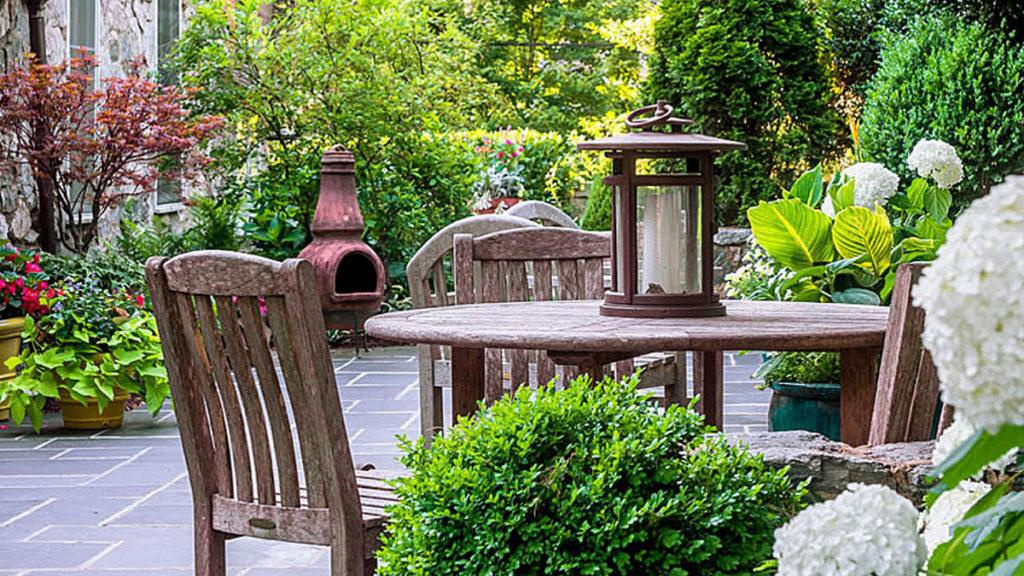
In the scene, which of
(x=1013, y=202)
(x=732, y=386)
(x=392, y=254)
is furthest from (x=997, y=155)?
(x=1013, y=202)

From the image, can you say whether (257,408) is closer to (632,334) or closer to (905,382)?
(632,334)

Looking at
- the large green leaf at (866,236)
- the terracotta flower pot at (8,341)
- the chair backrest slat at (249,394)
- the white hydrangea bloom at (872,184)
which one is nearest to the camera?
the chair backrest slat at (249,394)

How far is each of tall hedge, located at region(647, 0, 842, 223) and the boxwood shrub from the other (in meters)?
7.05

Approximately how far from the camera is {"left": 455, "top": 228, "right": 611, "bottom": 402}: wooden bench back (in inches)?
162

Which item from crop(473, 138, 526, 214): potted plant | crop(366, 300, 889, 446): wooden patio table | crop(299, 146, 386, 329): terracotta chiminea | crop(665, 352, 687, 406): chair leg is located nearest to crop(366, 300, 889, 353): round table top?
crop(366, 300, 889, 446): wooden patio table

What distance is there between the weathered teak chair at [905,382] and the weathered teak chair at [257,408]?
97 centimetres

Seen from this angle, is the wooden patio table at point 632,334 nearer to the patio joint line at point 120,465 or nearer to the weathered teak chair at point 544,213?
the patio joint line at point 120,465

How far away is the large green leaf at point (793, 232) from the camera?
443cm

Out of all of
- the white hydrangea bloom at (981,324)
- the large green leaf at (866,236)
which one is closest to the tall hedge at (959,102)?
the large green leaf at (866,236)

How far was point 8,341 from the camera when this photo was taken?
6105 mm

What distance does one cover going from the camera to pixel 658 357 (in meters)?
4.80

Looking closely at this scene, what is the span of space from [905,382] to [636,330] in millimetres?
613

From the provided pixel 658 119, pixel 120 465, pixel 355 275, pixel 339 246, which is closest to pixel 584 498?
pixel 658 119

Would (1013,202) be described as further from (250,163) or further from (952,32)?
(250,163)
